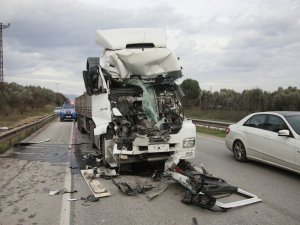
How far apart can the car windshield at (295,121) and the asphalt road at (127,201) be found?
1.08m

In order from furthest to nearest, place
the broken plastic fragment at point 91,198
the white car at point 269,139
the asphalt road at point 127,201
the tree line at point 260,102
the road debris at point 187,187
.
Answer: the tree line at point 260,102
the white car at point 269,139
the broken plastic fragment at point 91,198
the road debris at point 187,187
the asphalt road at point 127,201

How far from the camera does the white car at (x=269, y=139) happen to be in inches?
327

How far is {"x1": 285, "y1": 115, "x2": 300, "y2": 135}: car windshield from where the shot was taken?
8540 millimetres

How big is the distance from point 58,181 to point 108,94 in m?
2.50

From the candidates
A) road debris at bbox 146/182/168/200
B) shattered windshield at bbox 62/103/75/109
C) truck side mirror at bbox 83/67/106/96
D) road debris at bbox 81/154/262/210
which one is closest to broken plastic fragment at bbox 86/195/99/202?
road debris at bbox 81/154/262/210

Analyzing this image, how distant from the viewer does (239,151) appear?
416 inches

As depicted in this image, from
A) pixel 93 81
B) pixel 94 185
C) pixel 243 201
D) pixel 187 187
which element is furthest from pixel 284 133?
pixel 93 81

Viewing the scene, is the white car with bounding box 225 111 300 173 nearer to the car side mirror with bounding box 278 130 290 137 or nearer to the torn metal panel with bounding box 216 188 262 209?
the car side mirror with bounding box 278 130 290 137

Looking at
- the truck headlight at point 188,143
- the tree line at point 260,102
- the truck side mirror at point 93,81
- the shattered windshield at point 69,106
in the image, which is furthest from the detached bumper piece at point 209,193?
the shattered windshield at point 69,106

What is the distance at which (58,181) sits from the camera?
8.22 meters

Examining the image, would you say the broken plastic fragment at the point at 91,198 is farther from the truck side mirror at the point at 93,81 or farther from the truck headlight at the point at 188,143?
the truck side mirror at the point at 93,81

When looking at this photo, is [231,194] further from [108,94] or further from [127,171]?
[108,94]

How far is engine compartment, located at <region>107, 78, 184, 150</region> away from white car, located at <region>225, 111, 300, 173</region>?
1.99 m

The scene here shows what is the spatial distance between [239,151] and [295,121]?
2136mm
